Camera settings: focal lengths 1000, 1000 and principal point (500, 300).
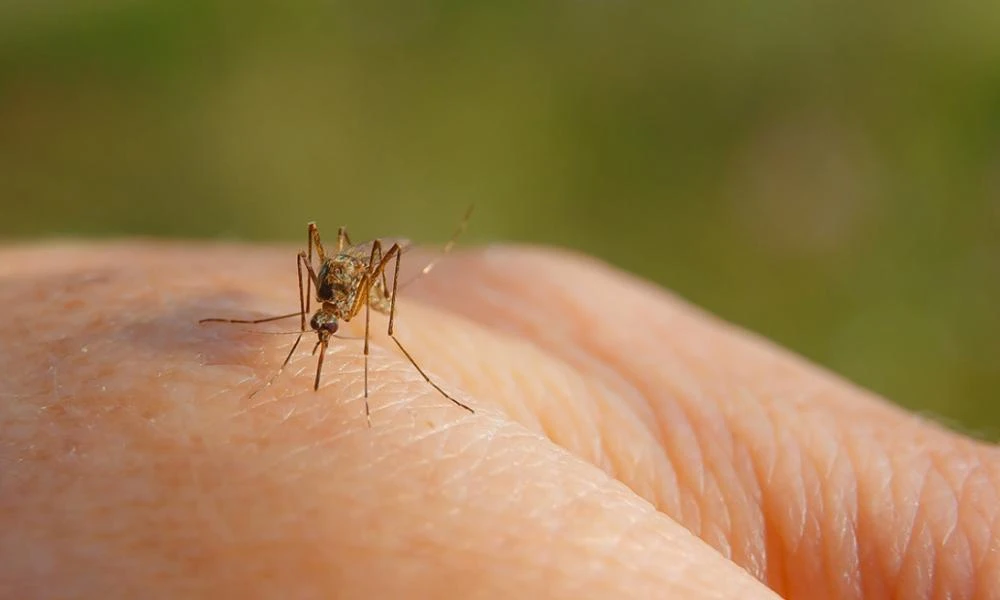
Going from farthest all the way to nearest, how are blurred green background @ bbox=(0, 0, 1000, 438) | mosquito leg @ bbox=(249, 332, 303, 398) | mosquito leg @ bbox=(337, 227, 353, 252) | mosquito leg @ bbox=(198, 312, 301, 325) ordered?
1. blurred green background @ bbox=(0, 0, 1000, 438)
2. mosquito leg @ bbox=(337, 227, 353, 252)
3. mosquito leg @ bbox=(198, 312, 301, 325)
4. mosquito leg @ bbox=(249, 332, 303, 398)

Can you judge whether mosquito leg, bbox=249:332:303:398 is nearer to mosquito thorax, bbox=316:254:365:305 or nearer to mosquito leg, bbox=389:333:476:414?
mosquito leg, bbox=389:333:476:414

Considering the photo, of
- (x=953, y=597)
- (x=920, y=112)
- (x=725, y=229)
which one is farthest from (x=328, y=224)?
(x=953, y=597)

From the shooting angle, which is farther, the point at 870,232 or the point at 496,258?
the point at 870,232

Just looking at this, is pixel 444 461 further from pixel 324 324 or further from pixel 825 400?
pixel 825 400

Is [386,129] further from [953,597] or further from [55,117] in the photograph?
[953,597]

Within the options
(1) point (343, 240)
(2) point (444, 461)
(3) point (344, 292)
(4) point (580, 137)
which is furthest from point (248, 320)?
(4) point (580, 137)

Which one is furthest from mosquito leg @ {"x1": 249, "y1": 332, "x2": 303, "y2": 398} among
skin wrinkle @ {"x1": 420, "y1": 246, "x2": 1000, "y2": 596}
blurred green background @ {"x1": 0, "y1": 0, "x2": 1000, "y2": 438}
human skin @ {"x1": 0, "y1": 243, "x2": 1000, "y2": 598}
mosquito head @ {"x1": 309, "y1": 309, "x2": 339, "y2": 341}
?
blurred green background @ {"x1": 0, "y1": 0, "x2": 1000, "y2": 438}
